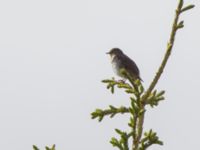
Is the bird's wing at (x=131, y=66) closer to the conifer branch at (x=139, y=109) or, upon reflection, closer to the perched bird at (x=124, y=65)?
the perched bird at (x=124, y=65)

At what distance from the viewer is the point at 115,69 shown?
1427 cm

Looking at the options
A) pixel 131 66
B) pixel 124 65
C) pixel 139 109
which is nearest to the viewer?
pixel 139 109

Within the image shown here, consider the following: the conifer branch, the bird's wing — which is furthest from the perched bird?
the conifer branch

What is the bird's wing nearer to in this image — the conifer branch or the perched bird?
the perched bird

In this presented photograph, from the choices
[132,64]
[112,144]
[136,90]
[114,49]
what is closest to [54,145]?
[112,144]

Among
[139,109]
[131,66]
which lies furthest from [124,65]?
[139,109]

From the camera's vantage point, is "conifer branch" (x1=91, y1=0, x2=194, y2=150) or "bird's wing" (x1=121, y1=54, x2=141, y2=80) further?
"bird's wing" (x1=121, y1=54, x2=141, y2=80)

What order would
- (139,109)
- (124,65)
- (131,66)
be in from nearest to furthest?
(139,109), (131,66), (124,65)

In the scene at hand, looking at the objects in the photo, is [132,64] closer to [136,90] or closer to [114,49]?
[114,49]

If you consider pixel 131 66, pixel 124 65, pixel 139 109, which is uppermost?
pixel 124 65

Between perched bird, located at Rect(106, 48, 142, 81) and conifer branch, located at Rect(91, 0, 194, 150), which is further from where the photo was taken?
perched bird, located at Rect(106, 48, 142, 81)

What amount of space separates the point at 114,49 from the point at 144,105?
1225cm

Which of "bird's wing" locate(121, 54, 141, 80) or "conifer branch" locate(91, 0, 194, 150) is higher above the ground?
"bird's wing" locate(121, 54, 141, 80)

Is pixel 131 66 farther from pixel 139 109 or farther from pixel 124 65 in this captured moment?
pixel 139 109
